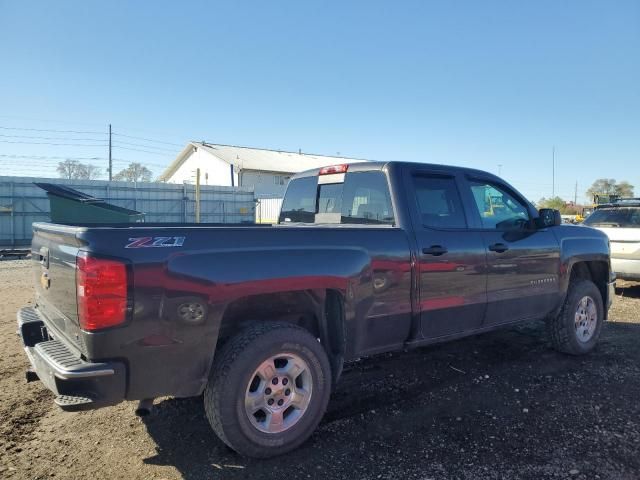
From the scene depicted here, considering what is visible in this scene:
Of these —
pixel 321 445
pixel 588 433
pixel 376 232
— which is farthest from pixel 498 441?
pixel 376 232

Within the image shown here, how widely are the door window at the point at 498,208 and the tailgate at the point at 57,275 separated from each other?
3380mm

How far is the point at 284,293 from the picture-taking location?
3191mm

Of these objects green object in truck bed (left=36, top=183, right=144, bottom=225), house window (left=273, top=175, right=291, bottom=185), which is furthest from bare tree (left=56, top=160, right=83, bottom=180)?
green object in truck bed (left=36, top=183, right=144, bottom=225)

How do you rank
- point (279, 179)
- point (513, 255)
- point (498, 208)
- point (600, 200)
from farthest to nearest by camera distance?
1. point (279, 179)
2. point (600, 200)
3. point (498, 208)
4. point (513, 255)

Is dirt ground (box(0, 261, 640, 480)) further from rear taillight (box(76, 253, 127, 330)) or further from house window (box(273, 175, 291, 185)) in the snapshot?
house window (box(273, 175, 291, 185))

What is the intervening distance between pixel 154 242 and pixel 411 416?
235 cm

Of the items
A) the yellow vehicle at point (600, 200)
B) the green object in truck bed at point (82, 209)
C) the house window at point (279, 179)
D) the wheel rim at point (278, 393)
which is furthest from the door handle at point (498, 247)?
the house window at point (279, 179)

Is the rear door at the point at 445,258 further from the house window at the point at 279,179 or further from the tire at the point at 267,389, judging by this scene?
the house window at the point at 279,179

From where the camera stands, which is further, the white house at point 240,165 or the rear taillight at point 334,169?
the white house at point 240,165

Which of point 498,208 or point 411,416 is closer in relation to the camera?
point 411,416

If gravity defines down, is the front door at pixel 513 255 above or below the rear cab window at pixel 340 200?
below

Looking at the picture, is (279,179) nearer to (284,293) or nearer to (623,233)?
(623,233)

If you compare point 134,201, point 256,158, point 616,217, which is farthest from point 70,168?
point 616,217

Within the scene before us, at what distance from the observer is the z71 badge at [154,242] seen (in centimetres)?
252
